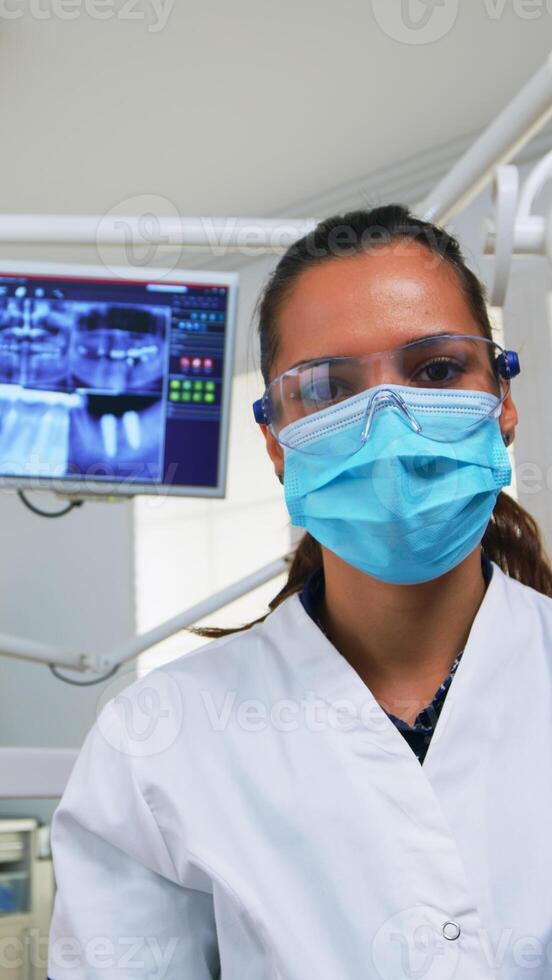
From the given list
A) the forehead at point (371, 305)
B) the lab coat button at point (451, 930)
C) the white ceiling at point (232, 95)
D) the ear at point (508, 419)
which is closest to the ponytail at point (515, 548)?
the ear at point (508, 419)

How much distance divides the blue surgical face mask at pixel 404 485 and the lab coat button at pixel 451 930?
30cm

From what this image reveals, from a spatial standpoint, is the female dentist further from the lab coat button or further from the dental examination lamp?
the dental examination lamp

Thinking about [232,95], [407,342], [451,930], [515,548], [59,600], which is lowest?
[59,600]

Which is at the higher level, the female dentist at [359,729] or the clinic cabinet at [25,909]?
the female dentist at [359,729]

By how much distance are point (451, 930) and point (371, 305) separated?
0.57 m

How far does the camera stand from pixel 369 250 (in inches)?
42.4

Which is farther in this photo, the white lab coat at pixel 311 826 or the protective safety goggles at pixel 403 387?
the protective safety goggles at pixel 403 387

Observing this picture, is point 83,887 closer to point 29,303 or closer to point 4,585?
point 29,303

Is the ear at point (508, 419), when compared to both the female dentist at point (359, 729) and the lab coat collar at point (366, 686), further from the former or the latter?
the lab coat collar at point (366, 686)

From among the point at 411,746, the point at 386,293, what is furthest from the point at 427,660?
the point at 386,293

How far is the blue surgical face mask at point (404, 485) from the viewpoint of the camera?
0.95 m

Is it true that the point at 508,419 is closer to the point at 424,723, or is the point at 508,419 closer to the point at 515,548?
the point at 515,548

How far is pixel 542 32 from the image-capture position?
2.96m

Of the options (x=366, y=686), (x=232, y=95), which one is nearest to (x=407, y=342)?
(x=366, y=686)
